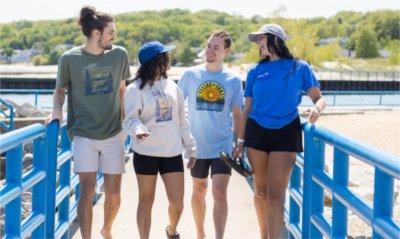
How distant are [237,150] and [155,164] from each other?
629 millimetres

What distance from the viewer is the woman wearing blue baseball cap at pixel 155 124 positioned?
4586 mm

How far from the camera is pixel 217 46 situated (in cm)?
517

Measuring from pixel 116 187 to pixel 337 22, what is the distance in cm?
19465

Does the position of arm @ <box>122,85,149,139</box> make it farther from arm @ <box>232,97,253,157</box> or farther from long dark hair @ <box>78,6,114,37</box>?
arm @ <box>232,97,253,157</box>

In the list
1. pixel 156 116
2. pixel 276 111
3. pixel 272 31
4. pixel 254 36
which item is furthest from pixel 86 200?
pixel 272 31

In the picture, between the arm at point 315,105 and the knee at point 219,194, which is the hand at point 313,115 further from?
the knee at point 219,194

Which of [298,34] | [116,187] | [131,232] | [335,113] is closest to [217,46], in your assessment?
[116,187]

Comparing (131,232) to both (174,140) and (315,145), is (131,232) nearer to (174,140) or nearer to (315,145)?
(174,140)

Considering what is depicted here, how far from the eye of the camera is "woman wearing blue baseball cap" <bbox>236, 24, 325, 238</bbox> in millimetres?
4691

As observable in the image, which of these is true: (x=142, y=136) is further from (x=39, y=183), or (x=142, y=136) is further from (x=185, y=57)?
(x=185, y=57)

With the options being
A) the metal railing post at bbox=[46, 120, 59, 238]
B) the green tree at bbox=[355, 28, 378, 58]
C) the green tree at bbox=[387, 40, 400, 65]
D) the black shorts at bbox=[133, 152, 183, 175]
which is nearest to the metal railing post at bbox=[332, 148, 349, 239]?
the black shorts at bbox=[133, 152, 183, 175]

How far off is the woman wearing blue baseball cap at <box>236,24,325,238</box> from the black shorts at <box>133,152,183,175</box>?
0.51 metres

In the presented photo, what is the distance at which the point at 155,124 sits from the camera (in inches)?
182

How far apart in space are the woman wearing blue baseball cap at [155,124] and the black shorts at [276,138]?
1.38ft
